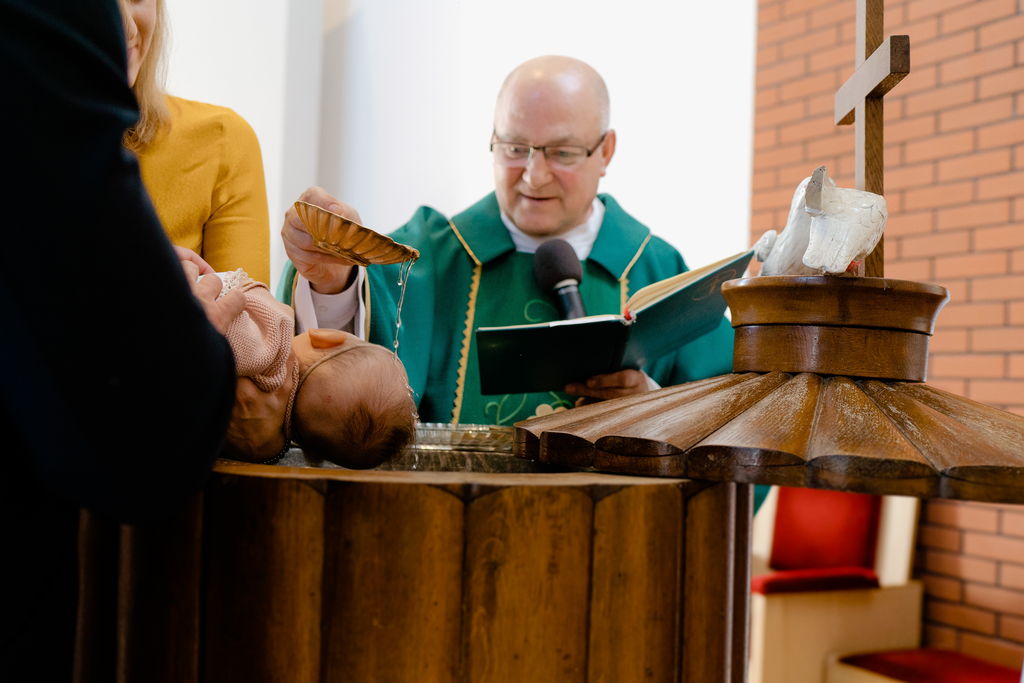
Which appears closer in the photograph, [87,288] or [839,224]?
[87,288]

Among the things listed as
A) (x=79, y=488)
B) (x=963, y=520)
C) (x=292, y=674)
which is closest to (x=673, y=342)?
(x=292, y=674)

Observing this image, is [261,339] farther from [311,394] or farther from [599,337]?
[599,337]

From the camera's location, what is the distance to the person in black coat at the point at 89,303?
62 centimetres

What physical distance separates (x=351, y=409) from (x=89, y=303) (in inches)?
23.6

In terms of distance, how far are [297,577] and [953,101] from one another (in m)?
3.57

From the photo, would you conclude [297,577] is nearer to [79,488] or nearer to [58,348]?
[79,488]

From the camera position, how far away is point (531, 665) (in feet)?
2.94

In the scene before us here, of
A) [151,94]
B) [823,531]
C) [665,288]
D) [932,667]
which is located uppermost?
[151,94]

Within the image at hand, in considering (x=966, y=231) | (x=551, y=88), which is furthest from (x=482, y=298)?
(x=966, y=231)

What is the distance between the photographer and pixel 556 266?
217 centimetres

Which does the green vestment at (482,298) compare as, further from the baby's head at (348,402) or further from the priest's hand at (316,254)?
the baby's head at (348,402)

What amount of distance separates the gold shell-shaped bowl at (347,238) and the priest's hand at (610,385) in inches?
24.7

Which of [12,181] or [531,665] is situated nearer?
[12,181]

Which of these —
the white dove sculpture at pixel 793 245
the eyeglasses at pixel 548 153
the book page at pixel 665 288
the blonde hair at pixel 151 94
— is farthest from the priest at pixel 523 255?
the white dove sculpture at pixel 793 245
